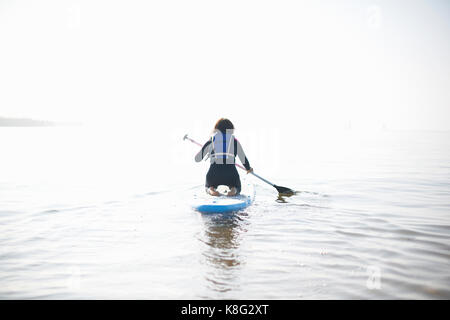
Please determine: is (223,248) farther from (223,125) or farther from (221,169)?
(223,125)

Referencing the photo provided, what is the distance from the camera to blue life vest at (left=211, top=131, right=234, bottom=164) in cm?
801

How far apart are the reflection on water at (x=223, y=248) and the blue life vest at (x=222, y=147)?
1.47 meters

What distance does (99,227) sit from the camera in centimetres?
684

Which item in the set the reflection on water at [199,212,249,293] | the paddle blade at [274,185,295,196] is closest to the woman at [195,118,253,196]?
the reflection on water at [199,212,249,293]

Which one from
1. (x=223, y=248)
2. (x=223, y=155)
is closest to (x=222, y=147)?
(x=223, y=155)

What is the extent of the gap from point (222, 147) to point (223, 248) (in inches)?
131

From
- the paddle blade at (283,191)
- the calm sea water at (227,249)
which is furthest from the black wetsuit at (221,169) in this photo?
the paddle blade at (283,191)

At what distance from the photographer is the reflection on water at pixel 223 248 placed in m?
4.10

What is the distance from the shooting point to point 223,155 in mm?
8125

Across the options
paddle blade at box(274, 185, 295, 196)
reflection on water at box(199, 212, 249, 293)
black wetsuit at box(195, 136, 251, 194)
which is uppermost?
black wetsuit at box(195, 136, 251, 194)

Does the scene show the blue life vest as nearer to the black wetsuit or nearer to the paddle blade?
the black wetsuit

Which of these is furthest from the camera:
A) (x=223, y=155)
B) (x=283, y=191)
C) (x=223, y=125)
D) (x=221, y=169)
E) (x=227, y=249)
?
(x=283, y=191)

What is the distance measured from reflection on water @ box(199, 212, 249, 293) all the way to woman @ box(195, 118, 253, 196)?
106 cm
